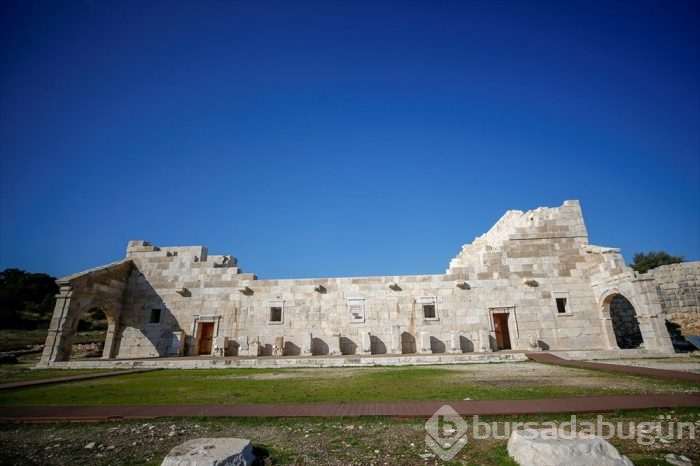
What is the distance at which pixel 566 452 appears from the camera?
297 cm

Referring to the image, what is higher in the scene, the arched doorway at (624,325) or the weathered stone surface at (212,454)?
the arched doorway at (624,325)

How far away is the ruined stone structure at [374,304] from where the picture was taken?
58.0ft

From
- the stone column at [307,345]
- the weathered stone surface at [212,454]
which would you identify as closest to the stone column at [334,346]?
the stone column at [307,345]

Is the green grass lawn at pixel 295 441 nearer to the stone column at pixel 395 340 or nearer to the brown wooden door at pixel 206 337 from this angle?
the stone column at pixel 395 340

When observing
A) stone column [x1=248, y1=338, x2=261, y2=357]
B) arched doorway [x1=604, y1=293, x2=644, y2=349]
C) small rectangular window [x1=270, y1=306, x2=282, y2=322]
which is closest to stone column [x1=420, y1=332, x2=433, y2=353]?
small rectangular window [x1=270, y1=306, x2=282, y2=322]

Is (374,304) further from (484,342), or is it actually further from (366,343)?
(484,342)

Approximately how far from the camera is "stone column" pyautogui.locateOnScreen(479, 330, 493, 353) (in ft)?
57.0

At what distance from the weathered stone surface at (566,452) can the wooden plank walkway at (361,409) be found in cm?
160

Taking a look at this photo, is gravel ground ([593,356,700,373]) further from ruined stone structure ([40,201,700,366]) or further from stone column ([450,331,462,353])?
stone column ([450,331,462,353])

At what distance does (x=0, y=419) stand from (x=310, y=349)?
13.3 m

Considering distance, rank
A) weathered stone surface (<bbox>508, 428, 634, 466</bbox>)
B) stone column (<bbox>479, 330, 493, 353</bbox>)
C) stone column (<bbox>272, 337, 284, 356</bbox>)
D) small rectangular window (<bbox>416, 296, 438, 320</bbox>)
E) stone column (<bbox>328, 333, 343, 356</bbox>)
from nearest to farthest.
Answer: weathered stone surface (<bbox>508, 428, 634, 466</bbox>) < stone column (<bbox>479, 330, 493, 353</bbox>) < stone column (<bbox>328, 333, 343, 356</bbox>) < stone column (<bbox>272, 337, 284, 356</bbox>) < small rectangular window (<bbox>416, 296, 438, 320</bbox>)

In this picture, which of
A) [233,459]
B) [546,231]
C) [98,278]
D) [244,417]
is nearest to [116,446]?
[244,417]

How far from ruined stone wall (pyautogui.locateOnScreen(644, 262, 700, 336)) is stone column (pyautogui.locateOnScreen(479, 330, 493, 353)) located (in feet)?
38.6

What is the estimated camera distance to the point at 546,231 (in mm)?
19406
